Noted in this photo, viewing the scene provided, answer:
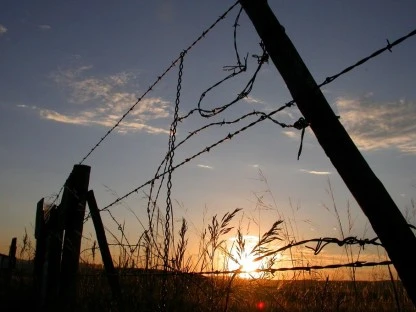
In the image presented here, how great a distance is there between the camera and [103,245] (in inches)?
156

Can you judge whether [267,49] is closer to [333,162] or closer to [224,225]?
[333,162]

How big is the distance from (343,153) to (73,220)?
11.4 feet

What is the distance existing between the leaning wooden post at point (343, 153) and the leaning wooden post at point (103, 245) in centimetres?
258

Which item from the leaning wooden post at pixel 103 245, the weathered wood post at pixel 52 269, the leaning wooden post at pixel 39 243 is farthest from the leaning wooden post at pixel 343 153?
the leaning wooden post at pixel 39 243

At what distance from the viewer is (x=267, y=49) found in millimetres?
1725

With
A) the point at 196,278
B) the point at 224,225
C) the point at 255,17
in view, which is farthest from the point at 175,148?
the point at 255,17

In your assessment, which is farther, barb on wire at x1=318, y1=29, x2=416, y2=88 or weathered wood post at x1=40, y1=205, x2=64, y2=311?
weathered wood post at x1=40, y1=205, x2=64, y2=311

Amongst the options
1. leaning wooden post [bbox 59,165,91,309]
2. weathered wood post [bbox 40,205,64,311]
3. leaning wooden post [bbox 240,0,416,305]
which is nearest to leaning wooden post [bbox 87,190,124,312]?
leaning wooden post [bbox 59,165,91,309]

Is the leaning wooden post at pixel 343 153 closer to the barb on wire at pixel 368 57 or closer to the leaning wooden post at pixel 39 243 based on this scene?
the barb on wire at pixel 368 57

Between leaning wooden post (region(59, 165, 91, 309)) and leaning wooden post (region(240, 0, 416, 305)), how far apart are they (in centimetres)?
307

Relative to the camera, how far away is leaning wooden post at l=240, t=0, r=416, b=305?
4.39 feet

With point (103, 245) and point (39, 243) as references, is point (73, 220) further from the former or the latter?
point (39, 243)

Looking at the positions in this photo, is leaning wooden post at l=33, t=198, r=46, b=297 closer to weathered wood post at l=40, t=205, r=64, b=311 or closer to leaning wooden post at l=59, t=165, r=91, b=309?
weathered wood post at l=40, t=205, r=64, b=311

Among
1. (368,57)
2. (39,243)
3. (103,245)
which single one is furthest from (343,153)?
(39,243)
